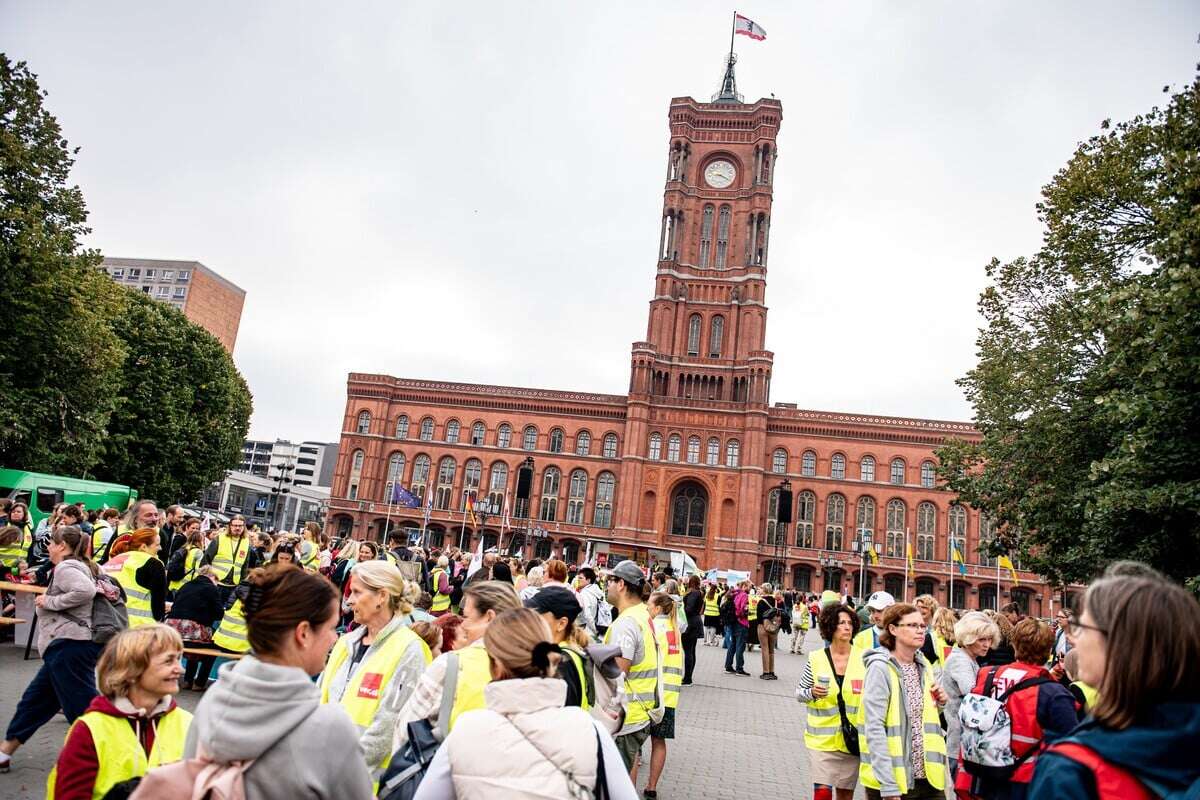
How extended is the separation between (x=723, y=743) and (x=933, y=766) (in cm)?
533

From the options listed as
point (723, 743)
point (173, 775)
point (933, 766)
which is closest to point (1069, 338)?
point (723, 743)

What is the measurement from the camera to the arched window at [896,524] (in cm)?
5253

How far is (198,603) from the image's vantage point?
8797 millimetres

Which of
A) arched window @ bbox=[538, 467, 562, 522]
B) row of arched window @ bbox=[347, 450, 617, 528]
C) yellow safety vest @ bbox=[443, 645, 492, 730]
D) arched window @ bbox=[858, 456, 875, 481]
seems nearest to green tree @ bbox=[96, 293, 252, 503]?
row of arched window @ bbox=[347, 450, 617, 528]

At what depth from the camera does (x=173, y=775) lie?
6.64 feet

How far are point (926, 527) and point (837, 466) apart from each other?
7465 millimetres

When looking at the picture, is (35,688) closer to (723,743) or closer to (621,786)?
(621,786)

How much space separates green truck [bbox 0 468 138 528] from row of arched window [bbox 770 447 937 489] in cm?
4181

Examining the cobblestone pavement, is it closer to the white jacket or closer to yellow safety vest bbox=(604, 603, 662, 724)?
yellow safety vest bbox=(604, 603, 662, 724)

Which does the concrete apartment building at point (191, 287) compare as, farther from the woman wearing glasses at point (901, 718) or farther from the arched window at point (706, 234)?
the woman wearing glasses at point (901, 718)

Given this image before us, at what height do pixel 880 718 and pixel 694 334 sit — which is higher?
pixel 694 334

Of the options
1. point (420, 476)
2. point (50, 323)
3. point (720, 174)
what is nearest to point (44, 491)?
point (50, 323)

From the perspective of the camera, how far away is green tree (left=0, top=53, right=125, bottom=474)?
19.5m

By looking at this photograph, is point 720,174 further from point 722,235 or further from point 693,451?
point 693,451
